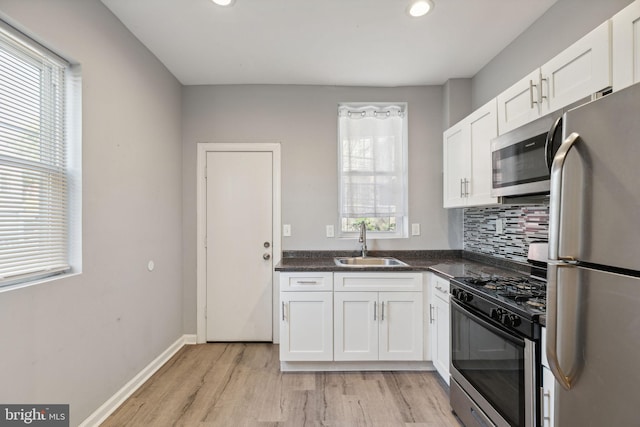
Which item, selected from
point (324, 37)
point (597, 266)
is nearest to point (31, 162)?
point (324, 37)

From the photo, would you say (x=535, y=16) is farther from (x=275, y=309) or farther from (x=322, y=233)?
(x=275, y=309)

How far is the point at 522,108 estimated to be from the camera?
1835mm

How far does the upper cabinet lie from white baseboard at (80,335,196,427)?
3.07 m

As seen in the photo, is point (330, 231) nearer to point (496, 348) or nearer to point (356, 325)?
point (356, 325)

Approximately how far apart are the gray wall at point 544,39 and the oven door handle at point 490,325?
1703mm

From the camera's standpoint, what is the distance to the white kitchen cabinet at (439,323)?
232 centimetres

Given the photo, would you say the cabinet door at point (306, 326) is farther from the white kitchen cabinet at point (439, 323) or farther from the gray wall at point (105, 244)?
the gray wall at point (105, 244)

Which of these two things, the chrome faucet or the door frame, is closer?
the chrome faucet

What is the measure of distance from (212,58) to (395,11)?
5.08 feet

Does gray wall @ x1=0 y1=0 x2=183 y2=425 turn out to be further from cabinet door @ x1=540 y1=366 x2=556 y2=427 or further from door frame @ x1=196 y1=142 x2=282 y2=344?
cabinet door @ x1=540 y1=366 x2=556 y2=427

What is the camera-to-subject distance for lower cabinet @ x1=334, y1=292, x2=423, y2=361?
8.56 feet

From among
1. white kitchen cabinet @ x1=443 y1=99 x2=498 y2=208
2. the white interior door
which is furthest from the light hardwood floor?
white kitchen cabinet @ x1=443 y1=99 x2=498 y2=208

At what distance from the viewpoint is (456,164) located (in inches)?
105

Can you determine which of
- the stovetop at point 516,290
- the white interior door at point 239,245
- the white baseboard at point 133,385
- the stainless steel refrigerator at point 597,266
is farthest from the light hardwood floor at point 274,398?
the stainless steel refrigerator at point 597,266
